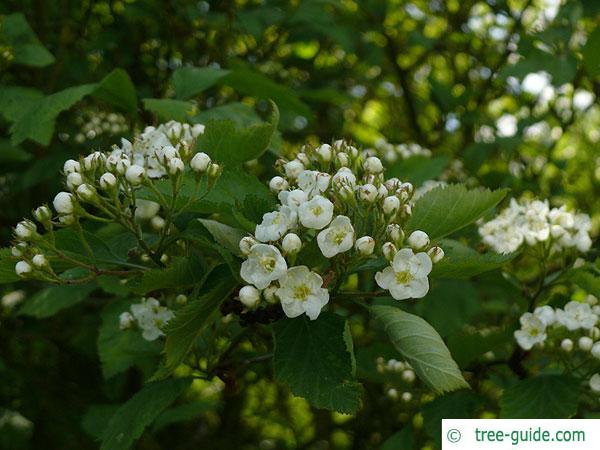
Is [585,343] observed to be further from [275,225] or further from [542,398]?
[275,225]

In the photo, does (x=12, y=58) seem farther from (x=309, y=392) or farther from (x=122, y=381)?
(x=309, y=392)

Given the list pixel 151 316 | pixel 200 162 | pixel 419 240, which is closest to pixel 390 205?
pixel 419 240

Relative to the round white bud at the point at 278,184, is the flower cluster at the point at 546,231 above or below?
below

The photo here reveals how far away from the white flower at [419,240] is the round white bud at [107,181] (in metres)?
0.67

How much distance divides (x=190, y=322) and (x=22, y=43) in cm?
174

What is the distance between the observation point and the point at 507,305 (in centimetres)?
376

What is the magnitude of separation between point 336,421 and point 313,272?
351 centimetres

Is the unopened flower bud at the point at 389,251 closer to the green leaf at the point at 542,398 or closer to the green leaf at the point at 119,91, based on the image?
the green leaf at the point at 542,398

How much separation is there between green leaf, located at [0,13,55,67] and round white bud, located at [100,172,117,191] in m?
1.26

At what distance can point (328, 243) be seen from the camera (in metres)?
1.73

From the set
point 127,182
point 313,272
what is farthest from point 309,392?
point 127,182

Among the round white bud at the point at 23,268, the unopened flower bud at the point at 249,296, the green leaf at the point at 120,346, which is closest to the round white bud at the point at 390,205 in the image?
the unopened flower bud at the point at 249,296

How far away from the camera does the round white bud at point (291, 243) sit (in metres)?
1.73

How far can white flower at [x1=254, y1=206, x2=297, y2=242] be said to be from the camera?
1748mm
